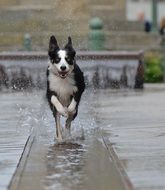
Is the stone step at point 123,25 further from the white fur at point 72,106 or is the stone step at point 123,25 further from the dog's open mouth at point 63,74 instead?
the dog's open mouth at point 63,74

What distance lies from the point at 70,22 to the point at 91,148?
2248 cm

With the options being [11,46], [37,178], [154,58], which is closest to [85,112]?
[37,178]

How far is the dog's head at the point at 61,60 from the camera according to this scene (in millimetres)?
12773

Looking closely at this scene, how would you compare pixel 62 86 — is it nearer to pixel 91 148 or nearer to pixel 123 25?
pixel 91 148

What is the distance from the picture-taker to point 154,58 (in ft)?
101

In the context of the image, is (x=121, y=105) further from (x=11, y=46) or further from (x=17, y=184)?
(x=11, y=46)

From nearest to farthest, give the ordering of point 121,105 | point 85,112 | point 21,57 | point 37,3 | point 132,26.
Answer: point 85,112 → point 121,105 → point 21,57 → point 132,26 → point 37,3

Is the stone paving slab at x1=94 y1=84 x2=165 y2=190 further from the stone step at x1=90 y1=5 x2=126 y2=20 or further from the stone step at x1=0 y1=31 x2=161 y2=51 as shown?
the stone step at x1=90 y1=5 x2=126 y2=20

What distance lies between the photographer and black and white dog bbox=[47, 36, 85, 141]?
508 inches

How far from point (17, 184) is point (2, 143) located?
3.32 metres

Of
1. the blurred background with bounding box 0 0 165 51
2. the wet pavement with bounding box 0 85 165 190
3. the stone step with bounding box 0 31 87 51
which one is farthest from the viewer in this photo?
the blurred background with bounding box 0 0 165 51

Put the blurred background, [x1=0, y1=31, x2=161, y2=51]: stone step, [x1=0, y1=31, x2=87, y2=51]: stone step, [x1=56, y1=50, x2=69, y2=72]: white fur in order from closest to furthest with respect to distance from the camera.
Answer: [x1=56, y1=50, x2=69, y2=72]: white fur < [x1=0, y1=31, x2=87, y2=51]: stone step < [x1=0, y1=31, x2=161, y2=51]: stone step < the blurred background

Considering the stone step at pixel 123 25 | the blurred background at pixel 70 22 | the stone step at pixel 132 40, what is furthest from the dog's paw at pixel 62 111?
the stone step at pixel 123 25

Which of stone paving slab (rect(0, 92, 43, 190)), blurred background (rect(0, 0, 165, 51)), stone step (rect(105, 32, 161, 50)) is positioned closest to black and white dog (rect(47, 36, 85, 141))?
stone paving slab (rect(0, 92, 43, 190))
